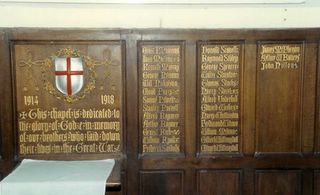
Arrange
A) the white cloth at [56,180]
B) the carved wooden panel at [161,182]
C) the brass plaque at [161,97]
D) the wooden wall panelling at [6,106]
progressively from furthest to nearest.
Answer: the carved wooden panel at [161,182] < the brass plaque at [161,97] < the wooden wall panelling at [6,106] < the white cloth at [56,180]

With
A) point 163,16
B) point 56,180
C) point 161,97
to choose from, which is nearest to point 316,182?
point 161,97

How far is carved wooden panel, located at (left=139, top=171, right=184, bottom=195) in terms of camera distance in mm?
3658

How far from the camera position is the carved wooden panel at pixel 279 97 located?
11.7 ft

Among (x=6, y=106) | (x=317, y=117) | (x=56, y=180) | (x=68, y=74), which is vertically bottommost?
(x=56, y=180)

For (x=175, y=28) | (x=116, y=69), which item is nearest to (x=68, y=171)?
(x=116, y=69)

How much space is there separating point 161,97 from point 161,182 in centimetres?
87

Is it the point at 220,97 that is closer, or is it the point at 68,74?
the point at 68,74

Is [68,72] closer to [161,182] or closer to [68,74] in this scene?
[68,74]

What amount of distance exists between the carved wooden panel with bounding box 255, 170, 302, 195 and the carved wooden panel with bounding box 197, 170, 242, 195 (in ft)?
0.71

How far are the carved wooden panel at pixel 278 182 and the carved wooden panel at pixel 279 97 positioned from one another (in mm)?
220

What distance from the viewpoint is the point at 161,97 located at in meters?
3.60

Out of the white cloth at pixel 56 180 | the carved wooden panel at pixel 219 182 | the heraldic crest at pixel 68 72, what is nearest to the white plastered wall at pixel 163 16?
the heraldic crest at pixel 68 72

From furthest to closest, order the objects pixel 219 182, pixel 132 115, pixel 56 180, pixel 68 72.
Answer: pixel 219 182 → pixel 132 115 → pixel 68 72 → pixel 56 180

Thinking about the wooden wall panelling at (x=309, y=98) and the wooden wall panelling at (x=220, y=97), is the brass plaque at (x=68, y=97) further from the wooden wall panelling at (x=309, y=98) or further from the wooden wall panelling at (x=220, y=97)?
the wooden wall panelling at (x=309, y=98)
